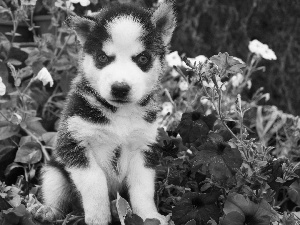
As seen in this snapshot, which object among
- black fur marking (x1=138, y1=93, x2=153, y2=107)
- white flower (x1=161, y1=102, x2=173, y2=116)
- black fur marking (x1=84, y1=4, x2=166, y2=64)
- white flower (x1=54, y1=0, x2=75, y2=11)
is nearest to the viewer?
black fur marking (x1=84, y1=4, x2=166, y2=64)

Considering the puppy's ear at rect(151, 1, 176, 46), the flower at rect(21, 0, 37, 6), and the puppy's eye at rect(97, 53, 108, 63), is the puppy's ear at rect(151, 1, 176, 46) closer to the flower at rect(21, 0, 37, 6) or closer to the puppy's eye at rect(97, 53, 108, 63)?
the puppy's eye at rect(97, 53, 108, 63)

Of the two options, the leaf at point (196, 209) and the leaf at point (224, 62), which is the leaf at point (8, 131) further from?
the leaf at point (224, 62)

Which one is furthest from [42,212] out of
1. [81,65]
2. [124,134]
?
[81,65]

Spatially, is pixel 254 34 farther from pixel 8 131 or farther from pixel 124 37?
pixel 124 37

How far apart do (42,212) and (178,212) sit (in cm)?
56

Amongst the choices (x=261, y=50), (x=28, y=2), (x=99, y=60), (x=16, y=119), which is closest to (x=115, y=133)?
(x=99, y=60)

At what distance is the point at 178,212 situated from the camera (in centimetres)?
208

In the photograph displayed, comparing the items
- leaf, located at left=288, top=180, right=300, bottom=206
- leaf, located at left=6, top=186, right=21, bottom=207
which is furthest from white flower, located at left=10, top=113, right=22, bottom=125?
leaf, located at left=288, top=180, right=300, bottom=206

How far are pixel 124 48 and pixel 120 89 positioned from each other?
176 millimetres

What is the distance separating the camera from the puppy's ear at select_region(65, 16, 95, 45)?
7.26 feet

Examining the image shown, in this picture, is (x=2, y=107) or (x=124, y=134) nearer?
(x=124, y=134)

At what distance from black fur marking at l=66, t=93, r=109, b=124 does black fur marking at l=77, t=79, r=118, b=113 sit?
0.03 metres

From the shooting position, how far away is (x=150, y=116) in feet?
7.50

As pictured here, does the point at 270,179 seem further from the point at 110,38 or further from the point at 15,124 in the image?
the point at 15,124
